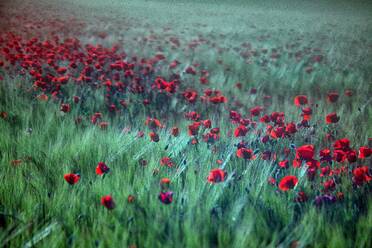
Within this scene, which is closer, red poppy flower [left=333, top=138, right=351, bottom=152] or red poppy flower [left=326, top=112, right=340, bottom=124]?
red poppy flower [left=333, top=138, right=351, bottom=152]

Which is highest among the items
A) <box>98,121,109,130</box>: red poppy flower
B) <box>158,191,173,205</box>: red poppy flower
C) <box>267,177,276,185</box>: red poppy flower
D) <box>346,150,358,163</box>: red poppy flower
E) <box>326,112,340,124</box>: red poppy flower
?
<box>326,112,340,124</box>: red poppy flower

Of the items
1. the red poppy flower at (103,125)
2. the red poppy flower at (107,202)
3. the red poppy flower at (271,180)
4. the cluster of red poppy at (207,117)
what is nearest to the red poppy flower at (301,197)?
the cluster of red poppy at (207,117)

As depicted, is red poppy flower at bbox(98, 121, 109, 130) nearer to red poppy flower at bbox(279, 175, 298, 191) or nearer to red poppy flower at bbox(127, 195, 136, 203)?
red poppy flower at bbox(127, 195, 136, 203)

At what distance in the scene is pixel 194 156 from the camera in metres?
1.36

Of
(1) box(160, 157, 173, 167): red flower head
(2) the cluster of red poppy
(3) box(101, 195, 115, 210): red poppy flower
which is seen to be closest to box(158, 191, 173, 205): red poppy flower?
(2) the cluster of red poppy

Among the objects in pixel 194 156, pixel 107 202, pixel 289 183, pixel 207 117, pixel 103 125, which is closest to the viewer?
pixel 107 202

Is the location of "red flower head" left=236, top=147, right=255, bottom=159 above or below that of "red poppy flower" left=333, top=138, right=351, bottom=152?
below

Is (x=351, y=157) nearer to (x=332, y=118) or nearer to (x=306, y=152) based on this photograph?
(x=306, y=152)

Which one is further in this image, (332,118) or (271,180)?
(332,118)

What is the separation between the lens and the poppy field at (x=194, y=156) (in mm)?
872

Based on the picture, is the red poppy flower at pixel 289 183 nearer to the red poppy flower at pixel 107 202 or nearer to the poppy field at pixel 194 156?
the poppy field at pixel 194 156

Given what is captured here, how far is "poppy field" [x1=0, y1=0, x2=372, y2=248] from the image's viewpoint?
2.86 feet

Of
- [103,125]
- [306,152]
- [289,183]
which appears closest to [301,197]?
[289,183]

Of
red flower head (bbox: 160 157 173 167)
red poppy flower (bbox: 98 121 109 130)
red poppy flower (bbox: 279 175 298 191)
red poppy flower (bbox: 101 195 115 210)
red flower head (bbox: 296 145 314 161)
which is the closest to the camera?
red poppy flower (bbox: 101 195 115 210)
